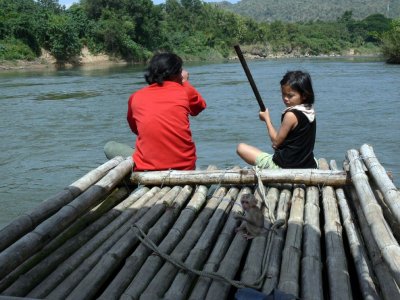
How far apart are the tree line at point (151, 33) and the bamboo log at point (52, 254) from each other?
25.0m

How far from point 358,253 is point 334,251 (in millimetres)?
116

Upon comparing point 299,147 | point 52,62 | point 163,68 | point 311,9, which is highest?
point 311,9

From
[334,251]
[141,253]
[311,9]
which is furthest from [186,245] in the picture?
[311,9]

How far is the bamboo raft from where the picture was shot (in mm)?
2259

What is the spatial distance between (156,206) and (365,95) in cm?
1028

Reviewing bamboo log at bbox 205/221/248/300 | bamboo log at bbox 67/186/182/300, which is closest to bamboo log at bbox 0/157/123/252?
bamboo log at bbox 67/186/182/300

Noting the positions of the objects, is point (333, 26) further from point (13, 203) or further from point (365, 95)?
point (13, 203)

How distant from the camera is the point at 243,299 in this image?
80.2 inches

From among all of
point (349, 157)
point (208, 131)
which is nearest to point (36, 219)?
point (349, 157)

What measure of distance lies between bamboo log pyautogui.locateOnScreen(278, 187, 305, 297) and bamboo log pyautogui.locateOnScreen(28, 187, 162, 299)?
88cm

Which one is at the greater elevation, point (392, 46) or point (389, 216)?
point (389, 216)

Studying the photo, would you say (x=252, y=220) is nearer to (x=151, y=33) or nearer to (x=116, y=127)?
(x=116, y=127)

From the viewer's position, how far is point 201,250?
263 cm

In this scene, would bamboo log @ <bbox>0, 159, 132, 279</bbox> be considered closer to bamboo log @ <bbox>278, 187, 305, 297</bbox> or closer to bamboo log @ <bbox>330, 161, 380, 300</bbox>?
bamboo log @ <bbox>278, 187, 305, 297</bbox>
